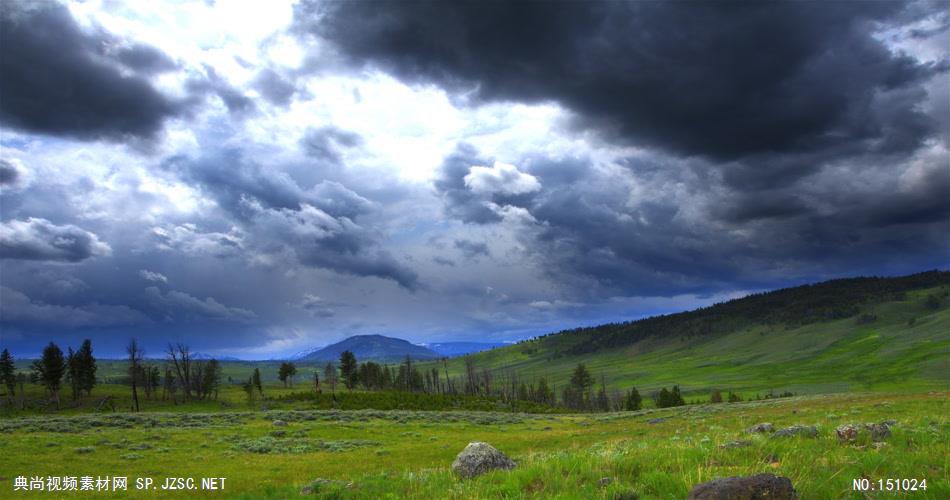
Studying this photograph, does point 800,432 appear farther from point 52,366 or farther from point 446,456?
point 52,366

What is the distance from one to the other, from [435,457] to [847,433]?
2526cm

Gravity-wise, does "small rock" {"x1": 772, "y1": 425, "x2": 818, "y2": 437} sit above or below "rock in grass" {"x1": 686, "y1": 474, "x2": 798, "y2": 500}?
below

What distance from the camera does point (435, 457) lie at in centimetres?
3262

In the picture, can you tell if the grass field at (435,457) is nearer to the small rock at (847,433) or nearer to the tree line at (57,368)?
the small rock at (847,433)

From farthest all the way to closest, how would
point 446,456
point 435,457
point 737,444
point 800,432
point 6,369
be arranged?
1. point 6,369
2. point 446,456
3. point 435,457
4. point 800,432
5. point 737,444

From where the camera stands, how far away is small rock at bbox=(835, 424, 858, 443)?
40.3 ft

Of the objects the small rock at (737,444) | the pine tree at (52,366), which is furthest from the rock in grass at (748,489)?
the pine tree at (52,366)

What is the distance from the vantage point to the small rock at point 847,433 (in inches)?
484

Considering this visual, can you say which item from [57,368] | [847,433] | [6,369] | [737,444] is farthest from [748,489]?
[6,369]

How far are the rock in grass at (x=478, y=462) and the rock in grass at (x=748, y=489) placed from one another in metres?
6.47

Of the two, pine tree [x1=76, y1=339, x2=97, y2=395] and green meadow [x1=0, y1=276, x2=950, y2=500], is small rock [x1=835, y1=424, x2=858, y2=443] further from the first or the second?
pine tree [x1=76, y1=339, x2=97, y2=395]

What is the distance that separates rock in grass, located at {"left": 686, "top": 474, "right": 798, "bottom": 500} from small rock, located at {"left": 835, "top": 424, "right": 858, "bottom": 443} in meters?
6.77

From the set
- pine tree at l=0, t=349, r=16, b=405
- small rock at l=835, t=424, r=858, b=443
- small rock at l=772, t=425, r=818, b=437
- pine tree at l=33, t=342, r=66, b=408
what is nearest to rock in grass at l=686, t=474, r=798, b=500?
small rock at l=835, t=424, r=858, b=443

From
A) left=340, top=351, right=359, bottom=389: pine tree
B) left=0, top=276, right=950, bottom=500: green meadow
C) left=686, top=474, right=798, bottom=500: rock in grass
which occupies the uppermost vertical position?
left=686, top=474, right=798, bottom=500: rock in grass
